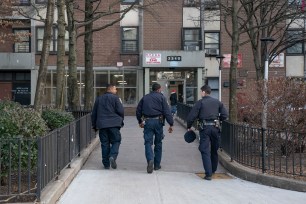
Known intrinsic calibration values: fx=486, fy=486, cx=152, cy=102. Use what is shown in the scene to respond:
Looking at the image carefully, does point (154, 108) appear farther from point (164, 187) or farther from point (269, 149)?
point (269, 149)

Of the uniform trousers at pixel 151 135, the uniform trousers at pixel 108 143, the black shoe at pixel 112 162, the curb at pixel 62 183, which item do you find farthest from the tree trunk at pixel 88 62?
the uniform trousers at pixel 151 135

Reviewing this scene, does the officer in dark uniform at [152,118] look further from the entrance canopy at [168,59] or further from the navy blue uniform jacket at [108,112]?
the entrance canopy at [168,59]

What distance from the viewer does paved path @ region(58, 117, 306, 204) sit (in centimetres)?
745

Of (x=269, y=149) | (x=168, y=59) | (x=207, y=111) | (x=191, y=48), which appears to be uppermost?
(x=191, y=48)

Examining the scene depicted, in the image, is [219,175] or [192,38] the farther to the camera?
[192,38]

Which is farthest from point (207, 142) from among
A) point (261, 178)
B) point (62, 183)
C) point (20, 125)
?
point (20, 125)

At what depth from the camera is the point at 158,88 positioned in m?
10.1

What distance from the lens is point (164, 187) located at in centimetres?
832

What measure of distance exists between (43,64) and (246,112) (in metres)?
5.15

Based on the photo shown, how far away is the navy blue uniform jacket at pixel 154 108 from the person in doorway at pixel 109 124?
21.5 inches

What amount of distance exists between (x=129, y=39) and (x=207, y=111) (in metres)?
22.4

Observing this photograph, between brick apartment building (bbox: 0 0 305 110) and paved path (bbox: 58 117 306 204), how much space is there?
19.8 m

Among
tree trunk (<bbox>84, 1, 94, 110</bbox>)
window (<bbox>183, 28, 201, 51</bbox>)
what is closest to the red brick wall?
window (<bbox>183, 28, 201, 51</bbox>)

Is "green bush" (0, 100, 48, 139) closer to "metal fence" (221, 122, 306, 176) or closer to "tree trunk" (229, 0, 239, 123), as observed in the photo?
"metal fence" (221, 122, 306, 176)
